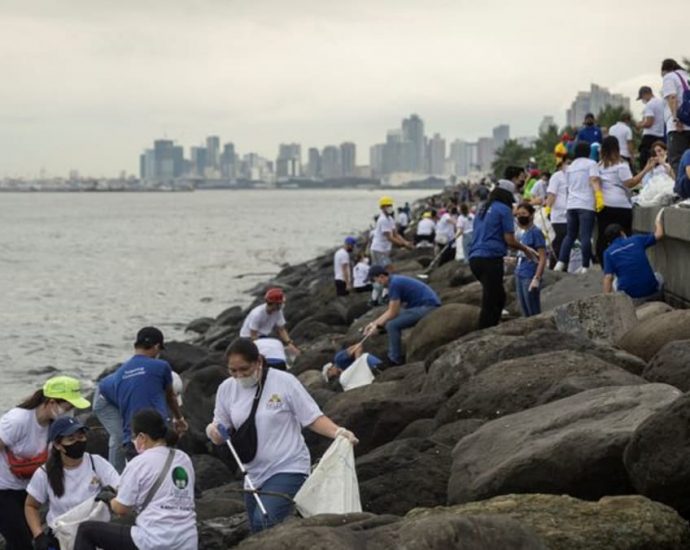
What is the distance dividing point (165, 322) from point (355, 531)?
31.0m

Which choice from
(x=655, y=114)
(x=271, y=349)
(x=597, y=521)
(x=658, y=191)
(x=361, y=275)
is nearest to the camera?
(x=597, y=521)

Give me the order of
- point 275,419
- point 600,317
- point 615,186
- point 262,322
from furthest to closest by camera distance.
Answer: point 262,322 → point 615,186 → point 600,317 → point 275,419

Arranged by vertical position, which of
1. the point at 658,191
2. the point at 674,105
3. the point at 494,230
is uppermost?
the point at 674,105

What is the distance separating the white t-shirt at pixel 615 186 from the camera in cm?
1423

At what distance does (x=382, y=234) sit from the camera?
21859mm

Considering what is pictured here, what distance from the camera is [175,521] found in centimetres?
677

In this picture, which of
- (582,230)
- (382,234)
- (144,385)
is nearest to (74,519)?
(144,385)

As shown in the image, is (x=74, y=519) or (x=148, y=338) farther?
(x=148, y=338)

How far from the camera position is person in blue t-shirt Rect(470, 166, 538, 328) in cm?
1267

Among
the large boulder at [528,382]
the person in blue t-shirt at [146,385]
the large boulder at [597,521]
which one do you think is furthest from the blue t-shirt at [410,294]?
the large boulder at [597,521]

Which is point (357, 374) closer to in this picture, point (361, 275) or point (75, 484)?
point (75, 484)

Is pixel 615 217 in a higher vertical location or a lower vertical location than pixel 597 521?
higher

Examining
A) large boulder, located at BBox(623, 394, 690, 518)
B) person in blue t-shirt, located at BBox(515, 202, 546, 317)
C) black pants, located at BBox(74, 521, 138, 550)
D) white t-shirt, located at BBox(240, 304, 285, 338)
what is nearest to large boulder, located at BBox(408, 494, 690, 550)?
large boulder, located at BBox(623, 394, 690, 518)

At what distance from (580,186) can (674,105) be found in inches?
56.9
